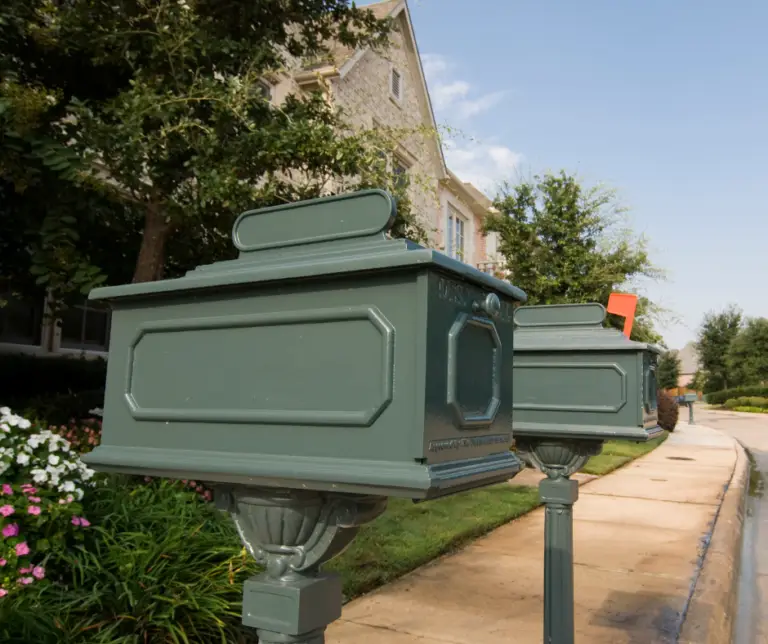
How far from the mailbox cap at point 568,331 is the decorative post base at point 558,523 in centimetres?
42

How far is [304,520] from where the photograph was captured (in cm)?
148

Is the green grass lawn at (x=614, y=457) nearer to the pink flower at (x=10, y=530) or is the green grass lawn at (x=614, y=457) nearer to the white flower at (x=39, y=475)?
the white flower at (x=39, y=475)

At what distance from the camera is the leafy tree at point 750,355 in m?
44.7

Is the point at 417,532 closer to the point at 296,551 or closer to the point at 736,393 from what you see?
the point at 296,551

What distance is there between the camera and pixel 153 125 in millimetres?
5113

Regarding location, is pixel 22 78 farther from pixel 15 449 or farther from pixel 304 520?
pixel 304 520

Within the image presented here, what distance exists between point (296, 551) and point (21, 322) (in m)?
6.97

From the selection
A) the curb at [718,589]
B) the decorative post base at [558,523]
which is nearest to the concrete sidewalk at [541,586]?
the curb at [718,589]

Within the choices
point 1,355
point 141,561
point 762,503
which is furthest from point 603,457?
point 141,561

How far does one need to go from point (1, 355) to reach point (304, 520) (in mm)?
6208

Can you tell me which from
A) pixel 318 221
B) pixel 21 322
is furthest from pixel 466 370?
pixel 21 322

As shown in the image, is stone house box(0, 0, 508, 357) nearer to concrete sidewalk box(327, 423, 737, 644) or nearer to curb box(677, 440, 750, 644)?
concrete sidewalk box(327, 423, 737, 644)

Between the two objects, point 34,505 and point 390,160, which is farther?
point 390,160

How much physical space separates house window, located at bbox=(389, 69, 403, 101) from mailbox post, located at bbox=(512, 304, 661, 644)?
1317 centimetres
